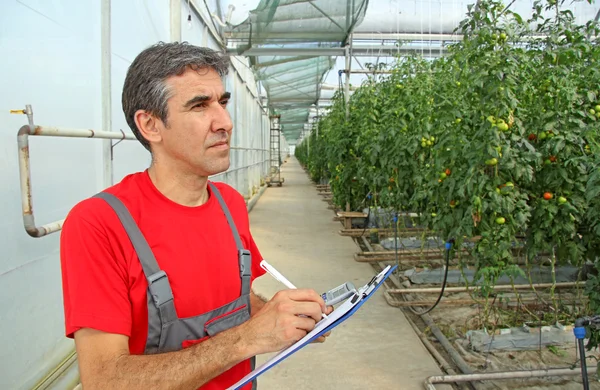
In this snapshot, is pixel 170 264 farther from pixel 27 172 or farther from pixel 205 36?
pixel 205 36

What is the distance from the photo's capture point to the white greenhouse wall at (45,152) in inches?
73.0

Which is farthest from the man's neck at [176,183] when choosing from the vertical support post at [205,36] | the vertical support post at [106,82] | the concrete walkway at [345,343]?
the vertical support post at [205,36]

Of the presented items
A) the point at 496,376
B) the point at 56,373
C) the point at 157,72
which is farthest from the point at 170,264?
the point at 496,376

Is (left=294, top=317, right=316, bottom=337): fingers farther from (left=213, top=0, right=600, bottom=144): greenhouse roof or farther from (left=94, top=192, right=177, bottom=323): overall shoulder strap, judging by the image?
(left=213, top=0, right=600, bottom=144): greenhouse roof

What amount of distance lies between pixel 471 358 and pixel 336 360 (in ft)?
2.94

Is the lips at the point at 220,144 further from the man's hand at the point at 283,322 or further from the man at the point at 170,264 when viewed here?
the man's hand at the point at 283,322

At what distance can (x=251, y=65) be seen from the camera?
37.1 feet

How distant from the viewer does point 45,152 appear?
214 cm

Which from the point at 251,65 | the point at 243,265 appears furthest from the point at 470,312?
the point at 251,65

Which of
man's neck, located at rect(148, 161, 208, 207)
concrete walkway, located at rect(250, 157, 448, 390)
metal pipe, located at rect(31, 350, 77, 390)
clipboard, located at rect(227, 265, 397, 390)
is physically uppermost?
man's neck, located at rect(148, 161, 208, 207)

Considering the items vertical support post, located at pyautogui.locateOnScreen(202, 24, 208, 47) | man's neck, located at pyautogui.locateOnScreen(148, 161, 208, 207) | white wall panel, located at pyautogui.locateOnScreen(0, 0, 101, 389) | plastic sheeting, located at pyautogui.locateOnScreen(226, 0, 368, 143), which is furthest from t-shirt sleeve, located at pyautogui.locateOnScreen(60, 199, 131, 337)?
plastic sheeting, located at pyautogui.locateOnScreen(226, 0, 368, 143)

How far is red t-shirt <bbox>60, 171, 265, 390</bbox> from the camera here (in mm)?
932

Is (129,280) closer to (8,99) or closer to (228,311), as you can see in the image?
(228,311)

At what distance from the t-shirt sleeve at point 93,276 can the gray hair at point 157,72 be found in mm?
278
